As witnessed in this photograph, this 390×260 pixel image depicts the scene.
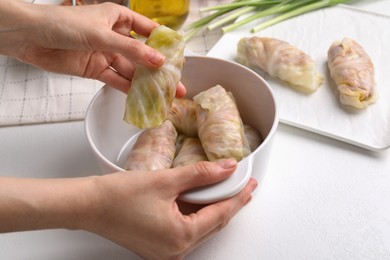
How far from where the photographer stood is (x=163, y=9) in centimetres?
141

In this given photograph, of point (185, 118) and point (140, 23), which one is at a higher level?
point (140, 23)

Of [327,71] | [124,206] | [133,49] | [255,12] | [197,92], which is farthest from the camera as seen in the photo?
[255,12]

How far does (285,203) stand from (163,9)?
0.68 meters

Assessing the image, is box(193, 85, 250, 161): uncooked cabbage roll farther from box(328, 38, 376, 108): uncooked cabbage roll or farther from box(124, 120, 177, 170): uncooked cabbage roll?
box(328, 38, 376, 108): uncooked cabbage roll

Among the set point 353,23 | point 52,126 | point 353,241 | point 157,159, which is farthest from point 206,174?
point 353,23

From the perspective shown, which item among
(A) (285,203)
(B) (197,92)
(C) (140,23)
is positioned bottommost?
(A) (285,203)

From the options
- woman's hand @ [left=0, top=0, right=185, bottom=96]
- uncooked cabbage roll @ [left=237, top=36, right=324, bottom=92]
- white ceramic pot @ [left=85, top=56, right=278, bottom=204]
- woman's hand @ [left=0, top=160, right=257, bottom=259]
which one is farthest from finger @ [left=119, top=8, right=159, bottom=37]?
woman's hand @ [left=0, top=160, right=257, bottom=259]

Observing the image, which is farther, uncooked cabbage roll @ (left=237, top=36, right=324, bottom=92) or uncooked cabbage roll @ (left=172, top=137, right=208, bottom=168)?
uncooked cabbage roll @ (left=237, top=36, right=324, bottom=92)

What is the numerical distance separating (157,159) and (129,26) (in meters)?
0.33

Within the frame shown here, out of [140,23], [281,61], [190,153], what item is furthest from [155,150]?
[281,61]

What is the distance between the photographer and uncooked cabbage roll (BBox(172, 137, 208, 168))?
1.00 m

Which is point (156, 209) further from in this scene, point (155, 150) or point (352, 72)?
point (352, 72)

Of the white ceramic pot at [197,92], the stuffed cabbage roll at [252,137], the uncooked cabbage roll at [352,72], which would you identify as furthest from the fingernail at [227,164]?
the uncooked cabbage roll at [352,72]

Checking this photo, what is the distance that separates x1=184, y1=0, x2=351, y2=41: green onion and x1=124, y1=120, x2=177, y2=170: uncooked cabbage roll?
46 centimetres
